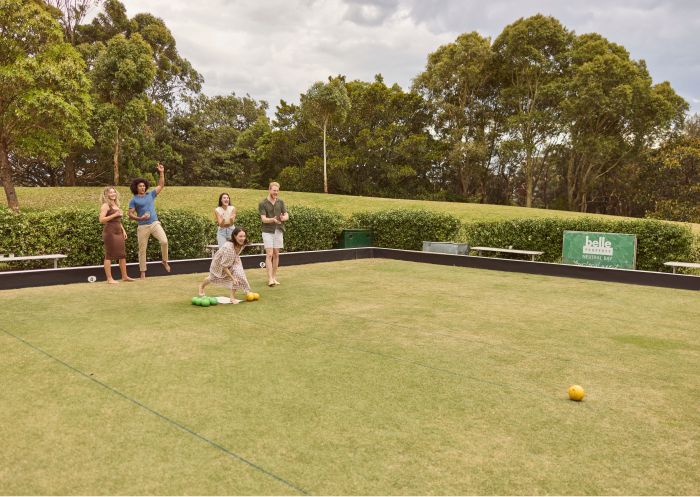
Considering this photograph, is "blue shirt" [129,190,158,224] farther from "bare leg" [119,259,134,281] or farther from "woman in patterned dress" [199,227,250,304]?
"woman in patterned dress" [199,227,250,304]

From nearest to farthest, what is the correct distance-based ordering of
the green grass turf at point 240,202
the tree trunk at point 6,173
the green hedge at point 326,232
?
the green hedge at point 326,232 < the tree trunk at point 6,173 < the green grass turf at point 240,202

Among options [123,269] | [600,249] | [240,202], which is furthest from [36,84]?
[600,249]

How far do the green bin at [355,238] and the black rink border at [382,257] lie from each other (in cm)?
54

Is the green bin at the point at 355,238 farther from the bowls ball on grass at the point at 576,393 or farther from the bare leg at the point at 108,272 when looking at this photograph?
the bowls ball on grass at the point at 576,393

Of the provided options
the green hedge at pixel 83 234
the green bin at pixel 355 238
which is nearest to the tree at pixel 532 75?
the green bin at pixel 355 238

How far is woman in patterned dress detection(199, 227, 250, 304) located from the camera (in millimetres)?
6574

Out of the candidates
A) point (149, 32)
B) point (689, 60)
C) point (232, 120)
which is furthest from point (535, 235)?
point (232, 120)

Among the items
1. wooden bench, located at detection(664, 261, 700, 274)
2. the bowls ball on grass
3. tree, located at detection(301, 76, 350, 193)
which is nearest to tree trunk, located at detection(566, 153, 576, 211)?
tree, located at detection(301, 76, 350, 193)

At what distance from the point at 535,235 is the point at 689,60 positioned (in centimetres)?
2540

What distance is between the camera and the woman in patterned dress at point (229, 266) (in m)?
6.57

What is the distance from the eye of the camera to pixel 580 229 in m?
12.0

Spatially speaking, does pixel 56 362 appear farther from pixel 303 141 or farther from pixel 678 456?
pixel 303 141

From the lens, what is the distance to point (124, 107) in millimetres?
28453

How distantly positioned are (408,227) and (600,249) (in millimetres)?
5482
